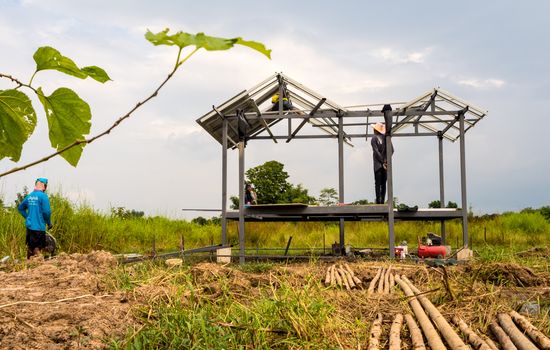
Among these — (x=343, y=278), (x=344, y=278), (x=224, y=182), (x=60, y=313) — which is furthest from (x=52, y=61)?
(x=224, y=182)

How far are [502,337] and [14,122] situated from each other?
3806mm

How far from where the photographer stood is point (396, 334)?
161 inches

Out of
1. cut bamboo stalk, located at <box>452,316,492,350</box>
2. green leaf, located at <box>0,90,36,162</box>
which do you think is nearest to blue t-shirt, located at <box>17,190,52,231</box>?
cut bamboo stalk, located at <box>452,316,492,350</box>

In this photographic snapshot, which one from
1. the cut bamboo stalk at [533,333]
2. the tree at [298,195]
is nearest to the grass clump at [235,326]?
the cut bamboo stalk at [533,333]

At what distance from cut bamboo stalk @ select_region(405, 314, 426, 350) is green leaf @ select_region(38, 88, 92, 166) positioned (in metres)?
3.08

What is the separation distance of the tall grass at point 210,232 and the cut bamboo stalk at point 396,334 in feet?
Answer: 26.4

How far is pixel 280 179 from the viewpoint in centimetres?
3045

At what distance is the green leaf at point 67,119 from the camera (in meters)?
1.20

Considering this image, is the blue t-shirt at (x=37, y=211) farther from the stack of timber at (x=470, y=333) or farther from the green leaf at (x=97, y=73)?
the green leaf at (x=97, y=73)

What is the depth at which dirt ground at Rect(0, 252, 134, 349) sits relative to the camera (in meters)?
3.57

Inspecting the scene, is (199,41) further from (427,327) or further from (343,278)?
(343,278)

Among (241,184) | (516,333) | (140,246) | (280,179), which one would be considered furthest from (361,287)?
(280,179)

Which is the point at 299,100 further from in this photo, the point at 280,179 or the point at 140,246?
the point at 280,179

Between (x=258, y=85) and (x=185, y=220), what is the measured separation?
689cm
